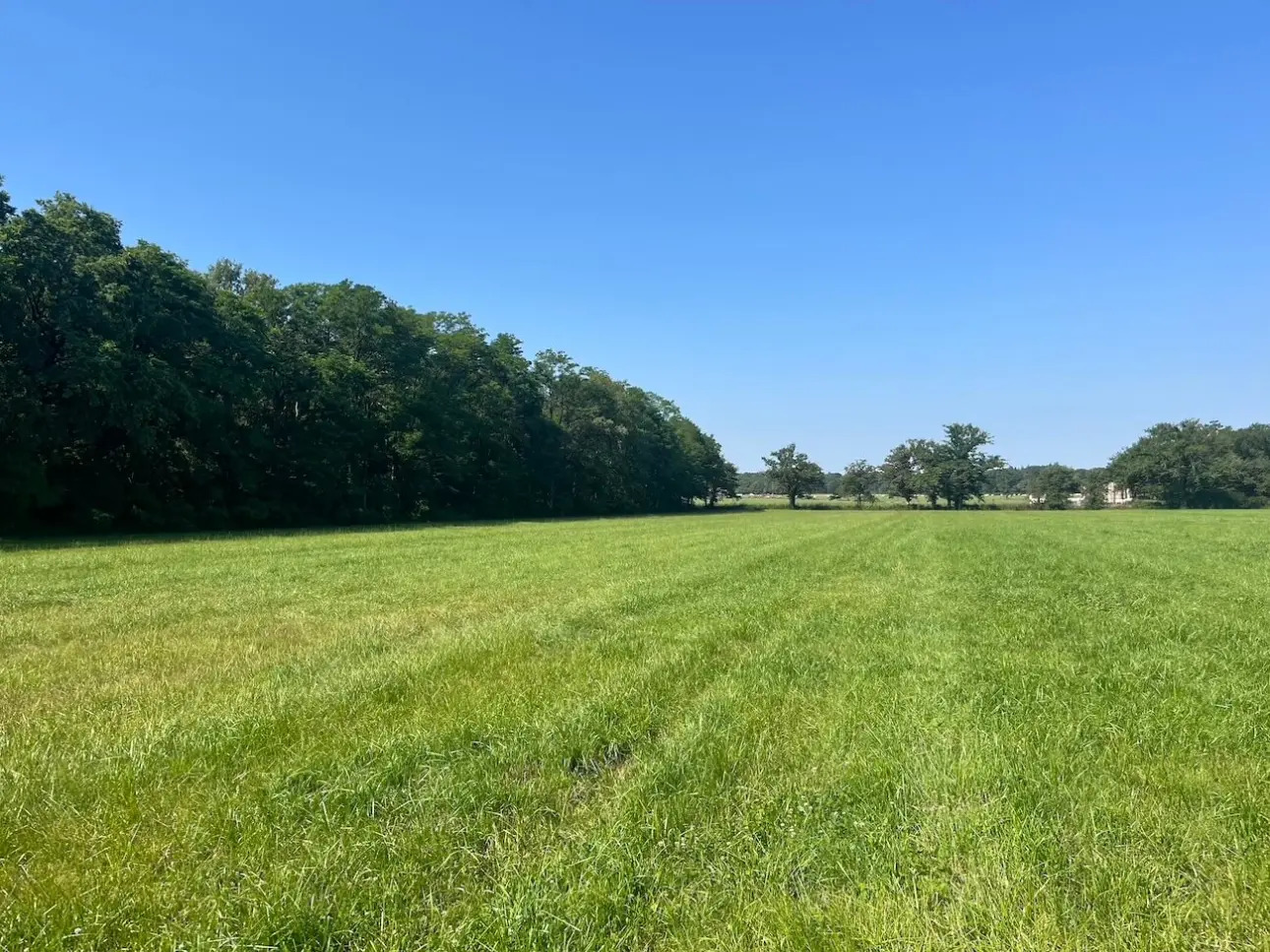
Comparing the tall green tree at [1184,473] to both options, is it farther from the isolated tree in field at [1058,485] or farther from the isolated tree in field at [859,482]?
the isolated tree in field at [859,482]

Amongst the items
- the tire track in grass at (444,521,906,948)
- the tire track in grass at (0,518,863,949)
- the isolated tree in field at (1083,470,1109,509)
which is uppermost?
the isolated tree in field at (1083,470,1109,509)

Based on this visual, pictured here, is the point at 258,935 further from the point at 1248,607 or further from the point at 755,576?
the point at 1248,607

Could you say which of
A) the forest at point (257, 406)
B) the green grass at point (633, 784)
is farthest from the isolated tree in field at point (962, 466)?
the green grass at point (633, 784)

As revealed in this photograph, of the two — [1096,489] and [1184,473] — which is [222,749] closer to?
[1184,473]

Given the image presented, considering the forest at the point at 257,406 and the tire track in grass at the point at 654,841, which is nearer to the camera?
the tire track in grass at the point at 654,841

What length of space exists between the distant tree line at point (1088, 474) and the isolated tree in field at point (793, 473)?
0.20m

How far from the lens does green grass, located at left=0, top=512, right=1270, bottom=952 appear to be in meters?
2.64

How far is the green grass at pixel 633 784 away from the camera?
2.64 meters

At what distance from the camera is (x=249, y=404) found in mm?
40875

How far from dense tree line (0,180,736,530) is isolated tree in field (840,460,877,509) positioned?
73.3 metres

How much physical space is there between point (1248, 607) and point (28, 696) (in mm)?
15626

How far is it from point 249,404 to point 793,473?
347ft

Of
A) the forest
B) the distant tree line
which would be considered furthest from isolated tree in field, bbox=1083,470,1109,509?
the forest

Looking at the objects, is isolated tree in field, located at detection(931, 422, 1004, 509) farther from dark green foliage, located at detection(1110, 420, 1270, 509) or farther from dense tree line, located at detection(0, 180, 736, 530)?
dense tree line, located at detection(0, 180, 736, 530)
